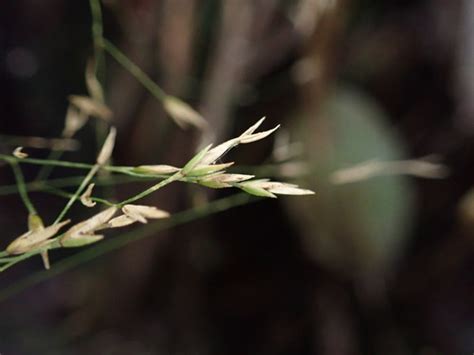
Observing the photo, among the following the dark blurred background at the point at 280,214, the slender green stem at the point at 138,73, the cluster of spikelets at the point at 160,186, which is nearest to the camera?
the cluster of spikelets at the point at 160,186

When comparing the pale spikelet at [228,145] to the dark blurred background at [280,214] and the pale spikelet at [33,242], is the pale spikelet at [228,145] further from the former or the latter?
the dark blurred background at [280,214]

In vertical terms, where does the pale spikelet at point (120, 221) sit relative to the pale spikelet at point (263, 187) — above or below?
above

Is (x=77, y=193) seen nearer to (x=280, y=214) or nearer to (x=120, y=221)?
(x=120, y=221)

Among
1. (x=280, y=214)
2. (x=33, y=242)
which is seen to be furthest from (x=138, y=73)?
(x=33, y=242)

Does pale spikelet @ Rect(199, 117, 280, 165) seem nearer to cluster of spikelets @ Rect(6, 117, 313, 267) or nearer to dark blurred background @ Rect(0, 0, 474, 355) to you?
cluster of spikelets @ Rect(6, 117, 313, 267)

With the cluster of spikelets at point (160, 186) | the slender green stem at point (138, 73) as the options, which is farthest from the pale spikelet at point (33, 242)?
the slender green stem at point (138, 73)

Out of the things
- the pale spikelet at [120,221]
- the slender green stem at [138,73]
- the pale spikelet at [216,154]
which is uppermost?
the slender green stem at [138,73]

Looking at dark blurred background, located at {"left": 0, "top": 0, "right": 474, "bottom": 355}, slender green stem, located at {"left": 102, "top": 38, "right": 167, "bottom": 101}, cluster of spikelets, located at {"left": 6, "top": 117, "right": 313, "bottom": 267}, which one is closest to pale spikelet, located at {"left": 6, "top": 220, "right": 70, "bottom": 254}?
cluster of spikelets, located at {"left": 6, "top": 117, "right": 313, "bottom": 267}

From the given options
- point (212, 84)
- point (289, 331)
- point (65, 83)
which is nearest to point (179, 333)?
point (289, 331)
